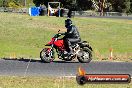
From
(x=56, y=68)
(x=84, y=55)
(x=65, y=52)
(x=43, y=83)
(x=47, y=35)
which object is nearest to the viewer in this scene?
(x=43, y=83)

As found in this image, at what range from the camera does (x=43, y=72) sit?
48.2 feet

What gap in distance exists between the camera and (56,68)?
15875 mm

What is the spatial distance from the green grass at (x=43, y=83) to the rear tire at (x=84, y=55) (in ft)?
17.2

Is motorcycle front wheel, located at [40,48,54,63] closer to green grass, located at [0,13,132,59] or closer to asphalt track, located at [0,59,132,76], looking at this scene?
asphalt track, located at [0,59,132,76]

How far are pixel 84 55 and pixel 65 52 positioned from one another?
0.82 meters

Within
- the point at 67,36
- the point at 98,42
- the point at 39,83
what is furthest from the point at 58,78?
the point at 98,42

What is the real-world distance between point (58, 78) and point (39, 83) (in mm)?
1193

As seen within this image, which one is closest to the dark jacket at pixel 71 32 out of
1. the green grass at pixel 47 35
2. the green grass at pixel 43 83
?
the green grass at pixel 43 83

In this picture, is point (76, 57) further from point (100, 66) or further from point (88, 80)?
point (88, 80)

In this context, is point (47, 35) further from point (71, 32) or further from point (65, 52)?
point (71, 32)

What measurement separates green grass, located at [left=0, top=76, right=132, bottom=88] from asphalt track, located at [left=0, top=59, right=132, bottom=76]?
1395mm

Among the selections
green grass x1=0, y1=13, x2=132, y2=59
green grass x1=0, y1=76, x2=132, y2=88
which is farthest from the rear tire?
green grass x1=0, y1=13, x2=132, y2=59

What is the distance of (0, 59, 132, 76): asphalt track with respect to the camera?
1447cm

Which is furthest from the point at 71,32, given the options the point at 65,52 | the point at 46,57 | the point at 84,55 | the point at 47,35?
the point at 47,35
